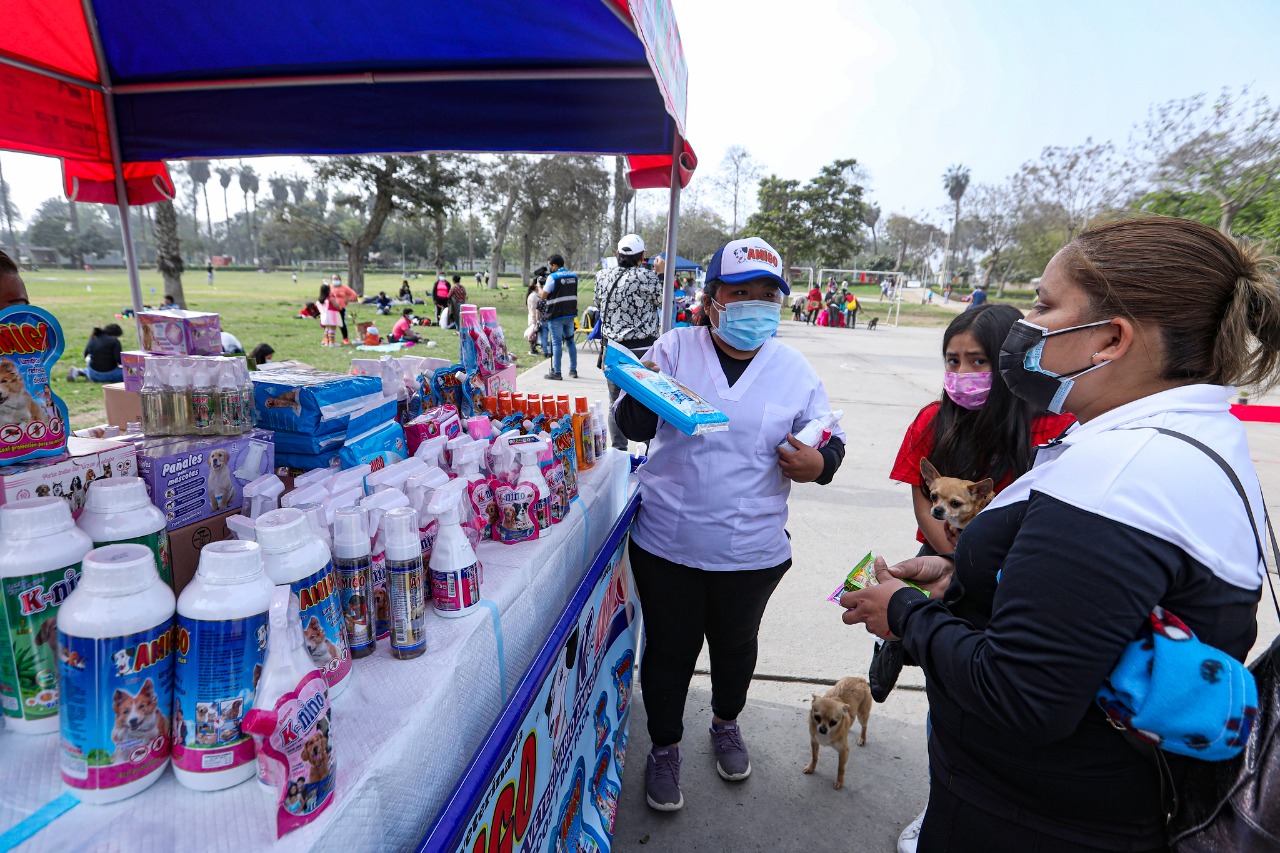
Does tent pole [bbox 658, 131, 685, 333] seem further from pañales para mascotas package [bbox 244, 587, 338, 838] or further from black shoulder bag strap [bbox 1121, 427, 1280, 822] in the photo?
pañales para mascotas package [bbox 244, 587, 338, 838]

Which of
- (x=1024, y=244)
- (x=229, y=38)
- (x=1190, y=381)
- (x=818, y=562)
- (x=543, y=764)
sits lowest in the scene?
(x=818, y=562)

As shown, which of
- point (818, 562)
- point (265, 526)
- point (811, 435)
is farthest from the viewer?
point (818, 562)

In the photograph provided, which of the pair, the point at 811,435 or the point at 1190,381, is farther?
the point at 811,435

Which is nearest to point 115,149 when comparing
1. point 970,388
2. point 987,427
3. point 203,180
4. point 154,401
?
point 154,401

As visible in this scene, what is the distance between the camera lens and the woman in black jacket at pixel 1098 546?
2.99 feet

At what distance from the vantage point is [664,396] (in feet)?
6.66

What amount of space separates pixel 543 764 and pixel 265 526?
3.28 ft

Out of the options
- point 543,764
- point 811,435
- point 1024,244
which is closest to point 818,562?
point 811,435

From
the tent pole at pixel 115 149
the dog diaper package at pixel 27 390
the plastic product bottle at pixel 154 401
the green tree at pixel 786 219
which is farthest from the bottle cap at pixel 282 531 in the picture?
the green tree at pixel 786 219

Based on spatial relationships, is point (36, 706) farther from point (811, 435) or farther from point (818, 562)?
point (818, 562)

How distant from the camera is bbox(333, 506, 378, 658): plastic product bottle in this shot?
3.95 ft

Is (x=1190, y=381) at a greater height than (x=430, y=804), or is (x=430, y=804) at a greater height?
(x=1190, y=381)

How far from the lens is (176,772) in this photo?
0.91m

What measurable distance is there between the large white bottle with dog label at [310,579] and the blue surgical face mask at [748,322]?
4.99ft
